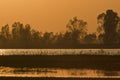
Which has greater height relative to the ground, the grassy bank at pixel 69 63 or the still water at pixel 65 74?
the grassy bank at pixel 69 63

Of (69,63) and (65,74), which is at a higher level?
(69,63)

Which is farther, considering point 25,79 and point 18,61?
point 18,61

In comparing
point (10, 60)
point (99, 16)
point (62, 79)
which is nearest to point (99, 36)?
point (99, 16)

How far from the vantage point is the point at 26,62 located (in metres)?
54.6

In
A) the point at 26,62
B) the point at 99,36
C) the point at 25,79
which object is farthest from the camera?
the point at 99,36

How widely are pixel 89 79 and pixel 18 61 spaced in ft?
85.3

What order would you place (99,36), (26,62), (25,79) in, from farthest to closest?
1. (99,36)
2. (26,62)
3. (25,79)

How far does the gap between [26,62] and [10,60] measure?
3.36m

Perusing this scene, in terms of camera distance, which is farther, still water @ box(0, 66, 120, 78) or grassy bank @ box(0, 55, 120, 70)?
grassy bank @ box(0, 55, 120, 70)

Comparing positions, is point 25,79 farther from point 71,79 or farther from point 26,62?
point 26,62

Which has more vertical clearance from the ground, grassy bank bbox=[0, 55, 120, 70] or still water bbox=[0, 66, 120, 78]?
grassy bank bbox=[0, 55, 120, 70]

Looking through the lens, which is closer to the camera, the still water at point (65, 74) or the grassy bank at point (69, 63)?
the still water at point (65, 74)

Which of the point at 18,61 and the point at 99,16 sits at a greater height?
the point at 99,16

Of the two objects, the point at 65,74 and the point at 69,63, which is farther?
the point at 69,63
